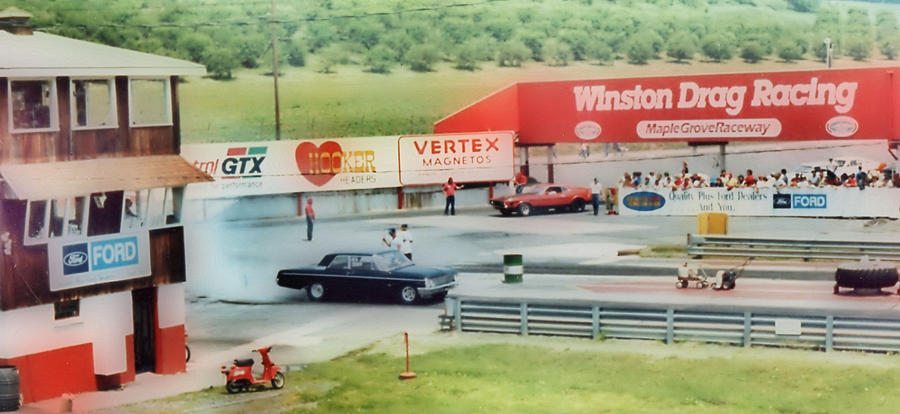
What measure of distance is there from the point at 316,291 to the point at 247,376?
508 cm

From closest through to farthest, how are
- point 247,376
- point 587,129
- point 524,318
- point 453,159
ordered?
point 247,376, point 524,318, point 453,159, point 587,129

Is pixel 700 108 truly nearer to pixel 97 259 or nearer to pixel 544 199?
pixel 544 199

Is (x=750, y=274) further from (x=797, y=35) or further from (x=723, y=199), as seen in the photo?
(x=797, y=35)

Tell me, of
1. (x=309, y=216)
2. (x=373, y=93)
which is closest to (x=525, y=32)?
(x=373, y=93)

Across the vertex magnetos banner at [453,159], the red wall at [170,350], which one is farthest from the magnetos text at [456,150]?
the red wall at [170,350]

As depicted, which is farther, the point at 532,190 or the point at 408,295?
the point at 532,190

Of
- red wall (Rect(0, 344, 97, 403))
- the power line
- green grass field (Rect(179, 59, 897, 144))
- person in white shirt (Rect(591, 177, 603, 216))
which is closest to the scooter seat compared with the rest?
red wall (Rect(0, 344, 97, 403))

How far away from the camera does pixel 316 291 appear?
24453 mm

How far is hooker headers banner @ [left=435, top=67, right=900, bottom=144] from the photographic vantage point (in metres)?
27.3

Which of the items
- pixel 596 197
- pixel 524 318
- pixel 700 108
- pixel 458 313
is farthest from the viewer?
pixel 700 108

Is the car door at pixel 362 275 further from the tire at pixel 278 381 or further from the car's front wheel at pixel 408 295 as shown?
the tire at pixel 278 381

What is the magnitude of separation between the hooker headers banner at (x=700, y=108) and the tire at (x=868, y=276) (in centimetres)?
610

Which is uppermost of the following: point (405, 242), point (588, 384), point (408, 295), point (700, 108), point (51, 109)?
point (700, 108)

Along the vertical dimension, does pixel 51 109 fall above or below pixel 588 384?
above
